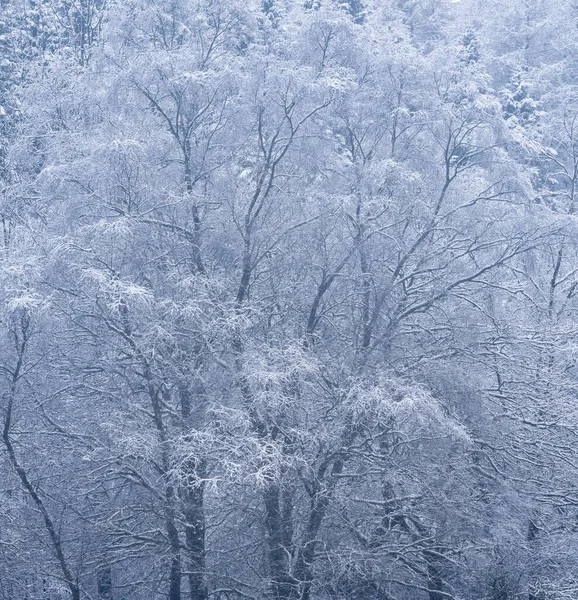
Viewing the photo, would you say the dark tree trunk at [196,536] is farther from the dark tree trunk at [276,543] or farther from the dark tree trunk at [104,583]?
A: the dark tree trunk at [104,583]

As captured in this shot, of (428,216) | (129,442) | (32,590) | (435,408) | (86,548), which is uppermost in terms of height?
(428,216)

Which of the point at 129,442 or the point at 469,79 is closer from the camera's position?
the point at 129,442

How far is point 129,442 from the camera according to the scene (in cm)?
923

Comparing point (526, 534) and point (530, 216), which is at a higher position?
point (530, 216)

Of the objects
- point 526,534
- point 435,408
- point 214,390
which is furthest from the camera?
point 526,534

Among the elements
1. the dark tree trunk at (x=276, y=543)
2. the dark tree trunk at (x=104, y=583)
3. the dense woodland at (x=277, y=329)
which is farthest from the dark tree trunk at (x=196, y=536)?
the dark tree trunk at (x=104, y=583)

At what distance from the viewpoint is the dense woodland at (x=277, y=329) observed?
31.9 feet

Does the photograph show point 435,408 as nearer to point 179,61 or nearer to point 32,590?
point 179,61

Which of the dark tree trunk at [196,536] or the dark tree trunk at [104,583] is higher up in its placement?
the dark tree trunk at [196,536]

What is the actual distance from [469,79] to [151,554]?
8531 mm

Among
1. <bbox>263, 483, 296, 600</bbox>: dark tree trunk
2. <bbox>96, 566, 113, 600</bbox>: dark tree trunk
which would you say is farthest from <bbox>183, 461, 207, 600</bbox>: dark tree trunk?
<bbox>96, 566, 113, 600</bbox>: dark tree trunk

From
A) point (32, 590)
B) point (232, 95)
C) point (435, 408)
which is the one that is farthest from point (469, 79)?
point (32, 590)

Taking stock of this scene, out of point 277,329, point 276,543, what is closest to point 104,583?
point 276,543

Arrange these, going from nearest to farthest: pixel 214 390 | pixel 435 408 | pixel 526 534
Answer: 1. pixel 435 408
2. pixel 214 390
3. pixel 526 534
